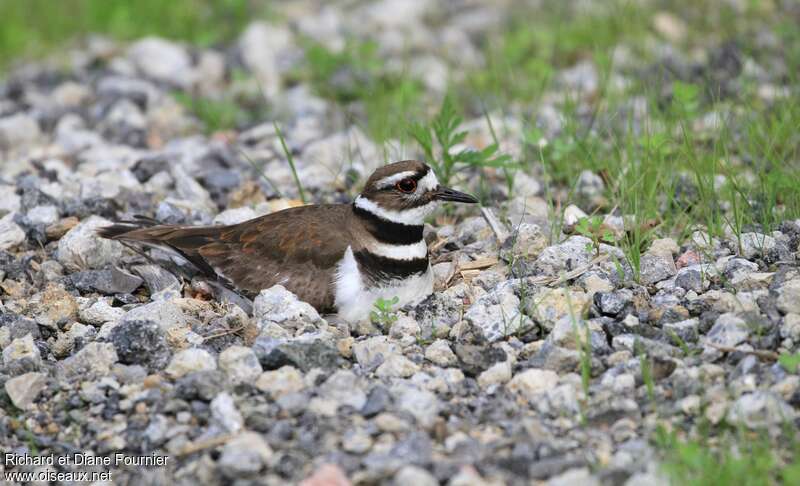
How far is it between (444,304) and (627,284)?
92 cm

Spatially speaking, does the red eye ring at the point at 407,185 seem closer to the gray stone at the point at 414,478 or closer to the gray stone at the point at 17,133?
the gray stone at the point at 414,478

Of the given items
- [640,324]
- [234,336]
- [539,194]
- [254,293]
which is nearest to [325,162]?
[539,194]

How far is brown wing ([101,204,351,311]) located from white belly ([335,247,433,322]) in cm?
5

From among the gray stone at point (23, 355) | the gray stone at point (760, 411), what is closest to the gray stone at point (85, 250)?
the gray stone at point (23, 355)

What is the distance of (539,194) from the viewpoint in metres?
6.77

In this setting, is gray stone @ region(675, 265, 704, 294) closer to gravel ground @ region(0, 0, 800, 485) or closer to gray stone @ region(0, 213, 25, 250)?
gravel ground @ region(0, 0, 800, 485)

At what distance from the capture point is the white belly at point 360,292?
535 centimetres

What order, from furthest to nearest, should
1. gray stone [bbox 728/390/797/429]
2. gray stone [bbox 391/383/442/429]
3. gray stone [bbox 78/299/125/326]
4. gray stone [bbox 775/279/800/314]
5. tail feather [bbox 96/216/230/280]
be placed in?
tail feather [bbox 96/216/230/280]
gray stone [bbox 78/299/125/326]
gray stone [bbox 775/279/800/314]
gray stone [bbox 391/383/442/429]
gray stone [bbox 728/390/797/429]

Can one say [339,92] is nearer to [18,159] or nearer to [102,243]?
[18,159]

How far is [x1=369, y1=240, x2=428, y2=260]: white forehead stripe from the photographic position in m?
5.46

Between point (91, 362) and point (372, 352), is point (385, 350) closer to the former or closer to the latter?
point (372, 352)

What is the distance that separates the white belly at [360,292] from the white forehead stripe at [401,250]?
11cm

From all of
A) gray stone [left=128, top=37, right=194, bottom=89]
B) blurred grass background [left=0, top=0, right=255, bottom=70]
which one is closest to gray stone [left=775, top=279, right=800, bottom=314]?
gray stone [left=128, top=37, right=194, bottom=89]

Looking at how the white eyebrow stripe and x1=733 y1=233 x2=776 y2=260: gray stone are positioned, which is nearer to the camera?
x1=733 y1=233 x2=776 y2=260: gray stone
